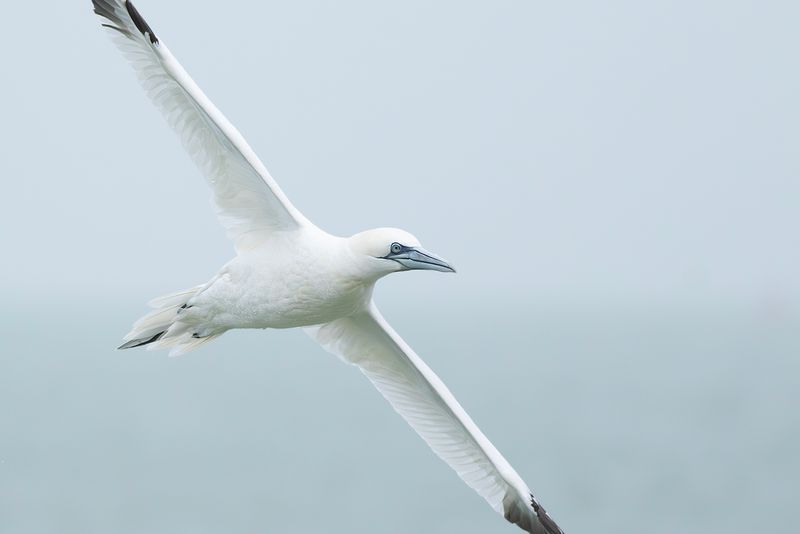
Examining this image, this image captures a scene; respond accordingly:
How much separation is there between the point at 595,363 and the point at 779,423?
51.6 metres

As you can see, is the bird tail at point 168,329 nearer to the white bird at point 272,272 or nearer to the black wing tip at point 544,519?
the white bird at point 272,272

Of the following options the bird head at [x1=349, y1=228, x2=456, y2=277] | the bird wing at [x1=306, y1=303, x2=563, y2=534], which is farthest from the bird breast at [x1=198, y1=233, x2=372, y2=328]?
the bird wing at [x1=306, y1=303, x2=563, y2=534]

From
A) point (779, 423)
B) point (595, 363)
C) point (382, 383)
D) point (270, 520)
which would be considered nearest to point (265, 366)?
point (595, 363)

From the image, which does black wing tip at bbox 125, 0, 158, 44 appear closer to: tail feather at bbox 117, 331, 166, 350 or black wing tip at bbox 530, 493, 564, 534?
tail feather at bbox 117, 331, 166, 350

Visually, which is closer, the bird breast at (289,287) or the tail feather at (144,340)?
the bird breast at (289,287)

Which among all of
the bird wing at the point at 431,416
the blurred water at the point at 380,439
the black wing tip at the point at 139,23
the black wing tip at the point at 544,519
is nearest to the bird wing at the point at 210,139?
the black wing tip at the point at 139,23

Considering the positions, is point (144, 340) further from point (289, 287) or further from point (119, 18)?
point (119, 18)

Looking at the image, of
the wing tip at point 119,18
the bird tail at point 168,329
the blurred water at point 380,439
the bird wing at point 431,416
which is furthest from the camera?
the blurred water at point 380,439

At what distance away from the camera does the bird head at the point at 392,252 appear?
1023cm

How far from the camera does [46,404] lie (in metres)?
76.5

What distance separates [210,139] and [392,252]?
1.89 meters

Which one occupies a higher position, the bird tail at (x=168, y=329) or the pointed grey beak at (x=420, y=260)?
the pointed grey beak at (x=420, y=260)

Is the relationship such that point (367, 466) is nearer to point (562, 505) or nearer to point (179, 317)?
point (562, 505)

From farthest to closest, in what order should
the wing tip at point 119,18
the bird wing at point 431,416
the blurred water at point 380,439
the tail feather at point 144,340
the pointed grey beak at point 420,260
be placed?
1. the blurred water at point 380,439
2. the bird wing at point 431,416
3. the tail feather at point 144,340
4. the wing tip at point 119,18
5. the pointed grey beak at point 420,260
